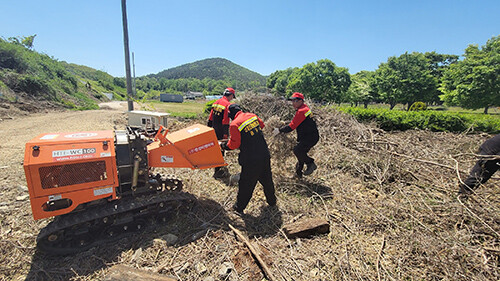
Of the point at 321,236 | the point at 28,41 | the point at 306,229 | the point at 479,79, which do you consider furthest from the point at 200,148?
the point at 28,41

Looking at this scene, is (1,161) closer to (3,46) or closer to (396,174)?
(396,174)

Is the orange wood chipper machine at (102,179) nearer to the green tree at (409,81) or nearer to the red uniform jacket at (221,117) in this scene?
the red uniform jacket at (221,117)

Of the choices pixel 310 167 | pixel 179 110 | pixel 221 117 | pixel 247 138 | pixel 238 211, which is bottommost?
pixel 179 110

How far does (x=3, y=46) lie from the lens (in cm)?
2328

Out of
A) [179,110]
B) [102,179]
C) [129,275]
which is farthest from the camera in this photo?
[179,110]

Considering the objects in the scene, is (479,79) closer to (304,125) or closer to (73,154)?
(304,125)

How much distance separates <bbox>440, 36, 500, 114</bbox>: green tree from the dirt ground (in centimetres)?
1884

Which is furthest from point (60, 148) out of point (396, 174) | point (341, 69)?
point (341, 69)

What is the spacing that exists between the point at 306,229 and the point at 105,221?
2915 mm

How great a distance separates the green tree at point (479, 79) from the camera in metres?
17.2

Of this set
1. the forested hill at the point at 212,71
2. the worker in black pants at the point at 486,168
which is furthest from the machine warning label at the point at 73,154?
the forested hill at the point at 212,71

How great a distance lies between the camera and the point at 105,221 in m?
3.25

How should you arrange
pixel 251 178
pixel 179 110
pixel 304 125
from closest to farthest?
1. pixel 251 178
2. pixel 304 125
3. pixel 179 110

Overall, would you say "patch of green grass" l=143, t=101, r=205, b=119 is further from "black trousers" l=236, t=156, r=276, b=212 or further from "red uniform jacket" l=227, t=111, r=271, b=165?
"black trousers" l=236, t=156, r=276, b=212
